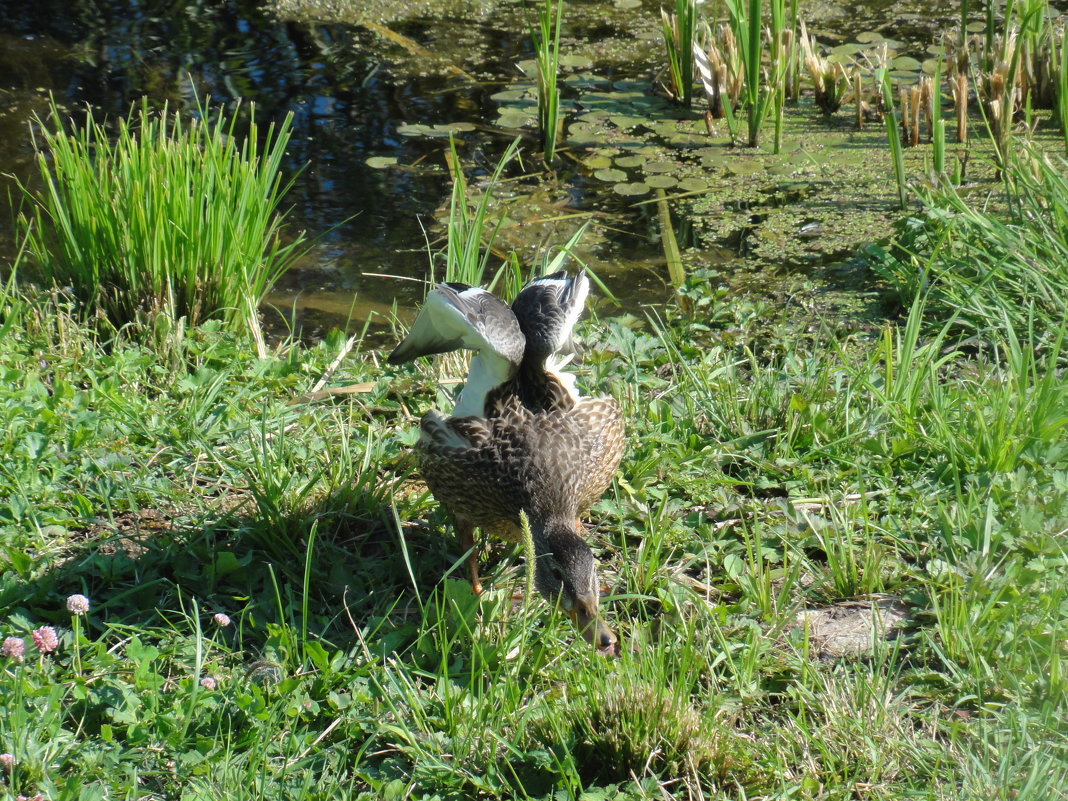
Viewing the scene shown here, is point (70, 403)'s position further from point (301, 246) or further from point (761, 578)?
point (761, 578)

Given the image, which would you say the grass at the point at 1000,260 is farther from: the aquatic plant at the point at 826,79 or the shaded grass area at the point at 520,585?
the aquatic plant at the point at 826,79

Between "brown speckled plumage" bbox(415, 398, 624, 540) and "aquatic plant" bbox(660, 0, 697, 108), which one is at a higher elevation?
"aquatic plant" bbox(660, 0, 697, 108)

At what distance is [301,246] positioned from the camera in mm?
4832

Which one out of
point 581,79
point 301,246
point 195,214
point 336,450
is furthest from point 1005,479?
point 581,79

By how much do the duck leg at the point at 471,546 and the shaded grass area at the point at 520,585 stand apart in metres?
0.07

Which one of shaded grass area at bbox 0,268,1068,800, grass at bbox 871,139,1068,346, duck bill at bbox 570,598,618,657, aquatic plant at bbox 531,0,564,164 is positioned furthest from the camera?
aquatic plant at bbox 531,0,564,164

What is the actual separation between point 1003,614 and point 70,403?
2669mm

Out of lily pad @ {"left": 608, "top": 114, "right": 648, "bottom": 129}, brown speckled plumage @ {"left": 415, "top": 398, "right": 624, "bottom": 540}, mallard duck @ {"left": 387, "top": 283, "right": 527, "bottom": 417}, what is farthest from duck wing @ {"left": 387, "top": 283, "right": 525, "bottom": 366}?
lily pad @ {"left": 608, "top": 114, "right": 648, "bottom": 129}

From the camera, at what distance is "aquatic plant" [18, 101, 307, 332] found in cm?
364

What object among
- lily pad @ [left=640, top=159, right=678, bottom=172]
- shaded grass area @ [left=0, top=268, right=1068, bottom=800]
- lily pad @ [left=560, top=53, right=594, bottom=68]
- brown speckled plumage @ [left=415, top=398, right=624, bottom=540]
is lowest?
shaded grass area @ [left=0, top=268, right=1068, bottom=800]

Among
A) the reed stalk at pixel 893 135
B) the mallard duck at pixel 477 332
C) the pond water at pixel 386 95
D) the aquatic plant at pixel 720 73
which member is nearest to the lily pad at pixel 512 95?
the pond water at pixel 386 95

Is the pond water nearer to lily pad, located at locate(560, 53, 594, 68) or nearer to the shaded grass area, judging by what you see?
lily pad, located at locate(560, 53, 594, 68)

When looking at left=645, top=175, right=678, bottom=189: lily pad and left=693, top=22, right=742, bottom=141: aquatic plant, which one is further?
left=693, top=22, right=742, bottom=141: aquatic plant

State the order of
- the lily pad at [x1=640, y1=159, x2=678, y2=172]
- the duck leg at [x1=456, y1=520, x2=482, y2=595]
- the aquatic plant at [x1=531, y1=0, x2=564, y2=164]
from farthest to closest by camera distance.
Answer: the lily pad at [x1=640, y1=159, x2=678, y2=172], the aquatic plant at [x1=531, y1=0, x2=564, y2=164], the duck leg at [x1=456, y1=520, x2=482, y2=595]
